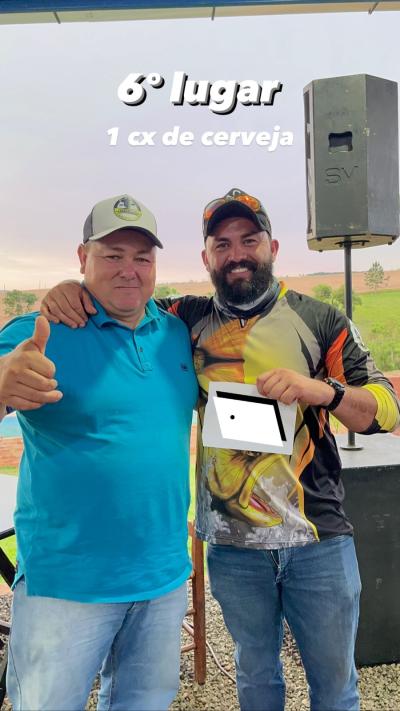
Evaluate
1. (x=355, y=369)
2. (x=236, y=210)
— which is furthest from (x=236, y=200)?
(x=355, y=369)

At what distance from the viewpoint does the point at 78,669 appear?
1.14 m

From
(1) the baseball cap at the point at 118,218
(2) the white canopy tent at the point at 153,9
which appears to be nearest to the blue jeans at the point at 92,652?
(1) the baseball cap at the point at 118,218

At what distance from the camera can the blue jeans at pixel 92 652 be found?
1127mm

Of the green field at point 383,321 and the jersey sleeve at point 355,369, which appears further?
the green field at point 383,321

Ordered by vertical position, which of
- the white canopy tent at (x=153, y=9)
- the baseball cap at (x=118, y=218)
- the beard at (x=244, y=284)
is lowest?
the beard at (x=244, y=284)

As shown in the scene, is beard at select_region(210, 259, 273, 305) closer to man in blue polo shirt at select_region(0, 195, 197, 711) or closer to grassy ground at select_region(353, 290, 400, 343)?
man in blue polo shirt at select_region(0, 195, 197, 711)

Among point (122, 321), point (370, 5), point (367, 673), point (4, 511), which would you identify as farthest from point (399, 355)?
point (122, 321)

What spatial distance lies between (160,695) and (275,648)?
33 cm

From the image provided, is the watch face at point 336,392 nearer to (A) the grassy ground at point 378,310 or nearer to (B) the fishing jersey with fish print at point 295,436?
(B) the fishing jersey with fish print at point 295,436

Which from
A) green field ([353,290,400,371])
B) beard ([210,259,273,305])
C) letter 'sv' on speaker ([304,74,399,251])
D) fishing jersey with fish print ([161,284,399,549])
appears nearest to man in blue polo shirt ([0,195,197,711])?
fishing jersey with fish print ([161,284,399,549])

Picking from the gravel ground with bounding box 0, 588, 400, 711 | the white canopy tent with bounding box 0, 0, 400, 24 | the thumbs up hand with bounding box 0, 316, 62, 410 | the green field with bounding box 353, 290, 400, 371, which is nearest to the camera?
the thumbs up hand with bounding box 0, 316, 62, 410

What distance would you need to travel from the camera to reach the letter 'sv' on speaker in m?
2.04

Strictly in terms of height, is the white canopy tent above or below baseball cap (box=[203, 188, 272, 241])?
above

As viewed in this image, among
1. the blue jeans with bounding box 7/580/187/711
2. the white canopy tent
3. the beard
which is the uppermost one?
the white canopy tent
